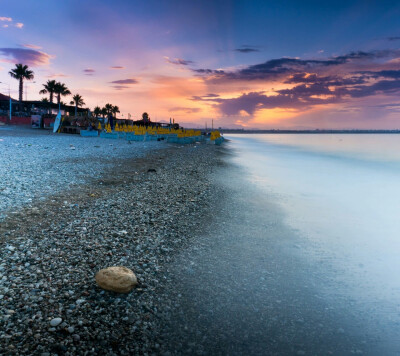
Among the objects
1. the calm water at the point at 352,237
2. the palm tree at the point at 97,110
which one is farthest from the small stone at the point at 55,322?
the palm tree at the point at 97,110

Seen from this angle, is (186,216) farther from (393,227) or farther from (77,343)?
(393,227)

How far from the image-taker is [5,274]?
12.6 ft

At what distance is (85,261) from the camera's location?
4406mm

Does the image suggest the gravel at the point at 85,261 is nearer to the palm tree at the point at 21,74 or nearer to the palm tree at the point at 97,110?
the palm tree at the point at 21,74

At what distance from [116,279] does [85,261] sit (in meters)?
0.94

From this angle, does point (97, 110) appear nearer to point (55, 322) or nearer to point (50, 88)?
point (50, 88)

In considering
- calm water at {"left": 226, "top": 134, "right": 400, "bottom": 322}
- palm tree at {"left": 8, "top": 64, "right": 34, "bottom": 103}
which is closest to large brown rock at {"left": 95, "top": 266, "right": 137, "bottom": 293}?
calm water at {"left": 226, "top": 134, "right": 400, "bottom": 322}

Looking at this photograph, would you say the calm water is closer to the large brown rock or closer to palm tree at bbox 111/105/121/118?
the large brown rock

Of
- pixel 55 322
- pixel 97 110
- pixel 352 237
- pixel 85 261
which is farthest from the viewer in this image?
pixel 97 110

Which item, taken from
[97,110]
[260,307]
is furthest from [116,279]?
[97,110]

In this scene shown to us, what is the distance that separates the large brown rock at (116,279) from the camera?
3719 mm

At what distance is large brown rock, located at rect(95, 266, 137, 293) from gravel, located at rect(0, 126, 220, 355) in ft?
0.28

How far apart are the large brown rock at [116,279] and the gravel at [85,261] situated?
0.28 feet

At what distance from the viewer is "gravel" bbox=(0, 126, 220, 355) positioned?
9.73ft
